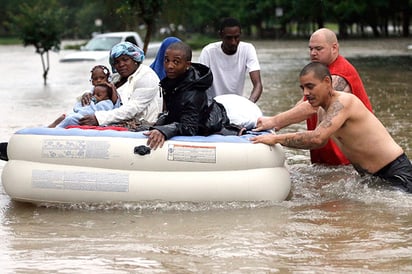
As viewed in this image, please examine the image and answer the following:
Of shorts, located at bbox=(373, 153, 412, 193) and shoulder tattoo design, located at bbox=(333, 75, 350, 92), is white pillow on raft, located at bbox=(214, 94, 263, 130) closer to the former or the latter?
shoulder tattoo design, located at bbox=(333, 75, 350, 92)

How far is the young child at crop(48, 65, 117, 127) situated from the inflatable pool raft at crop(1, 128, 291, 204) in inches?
18.0

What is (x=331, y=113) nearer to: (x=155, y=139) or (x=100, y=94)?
(x=155, y=139)

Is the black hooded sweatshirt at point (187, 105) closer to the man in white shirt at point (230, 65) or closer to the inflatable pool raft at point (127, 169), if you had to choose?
the inflatable pool raft at point (127, 169)

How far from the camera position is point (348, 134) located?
7.28 metres

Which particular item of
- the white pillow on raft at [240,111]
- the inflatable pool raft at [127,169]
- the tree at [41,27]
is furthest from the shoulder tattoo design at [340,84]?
the tree at [41,27]

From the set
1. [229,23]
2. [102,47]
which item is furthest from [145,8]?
[229,23]

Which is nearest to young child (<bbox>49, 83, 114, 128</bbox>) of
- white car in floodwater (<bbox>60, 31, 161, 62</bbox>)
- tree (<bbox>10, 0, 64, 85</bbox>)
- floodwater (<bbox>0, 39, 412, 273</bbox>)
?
floodwater (<bbox>0, 39, 412, 273</bbox>)

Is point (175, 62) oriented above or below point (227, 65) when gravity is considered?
above

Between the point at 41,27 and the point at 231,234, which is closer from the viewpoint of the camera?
the point at 231,234

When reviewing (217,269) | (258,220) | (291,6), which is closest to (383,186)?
(258,220)

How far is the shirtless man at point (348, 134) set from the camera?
7062 mm

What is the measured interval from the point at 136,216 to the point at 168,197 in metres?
0.30

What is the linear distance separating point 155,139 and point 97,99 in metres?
1.09

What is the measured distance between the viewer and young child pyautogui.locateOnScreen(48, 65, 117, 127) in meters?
7.58
